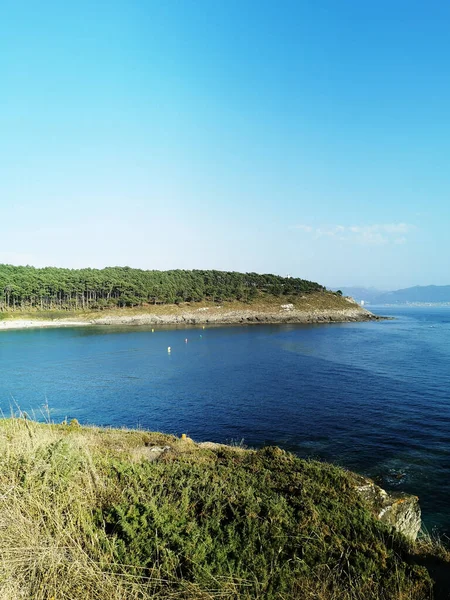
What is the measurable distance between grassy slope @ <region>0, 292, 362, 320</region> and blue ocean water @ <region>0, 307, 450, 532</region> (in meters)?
48.1

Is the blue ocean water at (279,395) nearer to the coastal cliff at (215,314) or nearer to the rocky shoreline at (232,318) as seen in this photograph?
the coastal cliff at (215,314)

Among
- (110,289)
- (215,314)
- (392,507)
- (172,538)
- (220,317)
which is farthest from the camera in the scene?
(110,289)

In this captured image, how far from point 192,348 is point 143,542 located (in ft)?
208

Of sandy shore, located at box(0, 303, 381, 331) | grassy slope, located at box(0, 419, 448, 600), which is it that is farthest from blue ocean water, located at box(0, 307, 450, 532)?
sandy shore, located at box(0, 303, 381, 331)

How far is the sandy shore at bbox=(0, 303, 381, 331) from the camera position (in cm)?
11498

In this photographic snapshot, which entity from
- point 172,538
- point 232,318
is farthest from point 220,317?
point 172,538

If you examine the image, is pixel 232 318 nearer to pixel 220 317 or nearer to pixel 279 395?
pixel 220 317

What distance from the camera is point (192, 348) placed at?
229ft

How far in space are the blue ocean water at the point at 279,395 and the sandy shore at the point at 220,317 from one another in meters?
42.3

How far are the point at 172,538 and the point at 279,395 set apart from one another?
31300 mm

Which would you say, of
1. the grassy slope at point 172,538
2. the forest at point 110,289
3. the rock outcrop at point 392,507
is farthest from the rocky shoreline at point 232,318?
the grassy slope at point 172,538

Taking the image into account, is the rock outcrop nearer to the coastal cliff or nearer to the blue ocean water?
the blue ocean water

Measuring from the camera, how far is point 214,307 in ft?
427

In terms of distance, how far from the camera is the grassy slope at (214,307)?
117562mm
